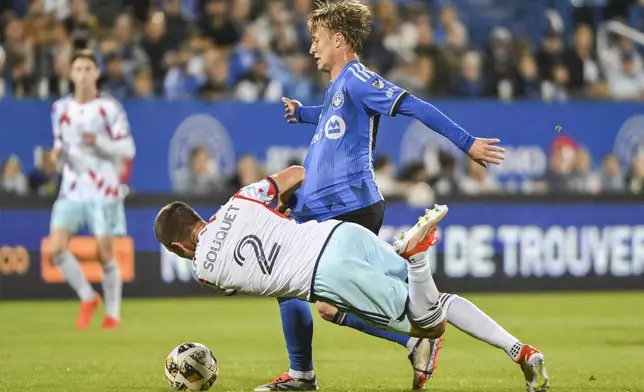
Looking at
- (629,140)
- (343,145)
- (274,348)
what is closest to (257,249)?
(343,145)

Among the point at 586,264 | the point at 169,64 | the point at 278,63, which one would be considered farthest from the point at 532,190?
the point at 169,64

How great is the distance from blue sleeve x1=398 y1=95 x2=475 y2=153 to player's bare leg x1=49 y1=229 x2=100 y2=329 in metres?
6.60

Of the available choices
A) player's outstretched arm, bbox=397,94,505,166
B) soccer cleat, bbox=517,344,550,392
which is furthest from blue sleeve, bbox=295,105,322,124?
soccer cleat, bbox=517,344,550,392

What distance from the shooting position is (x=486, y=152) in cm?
693

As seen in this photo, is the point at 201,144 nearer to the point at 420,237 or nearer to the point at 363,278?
the point at 363,278

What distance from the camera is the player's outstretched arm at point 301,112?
28.0ft

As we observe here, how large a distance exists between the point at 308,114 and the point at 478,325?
2176 millimetres

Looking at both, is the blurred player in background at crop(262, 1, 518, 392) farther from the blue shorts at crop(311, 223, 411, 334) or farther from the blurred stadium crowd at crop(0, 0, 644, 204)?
the blurred stadium crowd at crop(0, 0, 644, 204)

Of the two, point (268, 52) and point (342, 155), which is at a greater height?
point (342, 155)

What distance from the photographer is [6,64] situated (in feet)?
59.5

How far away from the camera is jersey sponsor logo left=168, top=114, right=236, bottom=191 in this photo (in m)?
18.2

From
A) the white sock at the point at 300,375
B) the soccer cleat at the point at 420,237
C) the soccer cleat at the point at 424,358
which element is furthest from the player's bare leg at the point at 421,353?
the soccer cleat at the point at 420,237

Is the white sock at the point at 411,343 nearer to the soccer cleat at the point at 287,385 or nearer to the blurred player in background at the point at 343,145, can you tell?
the blurred player in background at the point at 343,145

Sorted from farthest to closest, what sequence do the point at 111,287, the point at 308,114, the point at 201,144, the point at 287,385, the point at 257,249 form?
the point at 201,144 → the point at 111,287 → the point at 308,114 → the point at 287,385 → the point at 257,249
